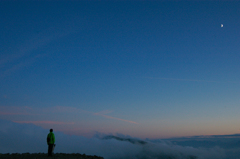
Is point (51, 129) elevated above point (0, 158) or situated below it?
above

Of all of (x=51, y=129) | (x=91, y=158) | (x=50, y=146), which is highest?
(x=51, y=129)

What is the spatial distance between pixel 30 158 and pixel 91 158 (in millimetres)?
7213

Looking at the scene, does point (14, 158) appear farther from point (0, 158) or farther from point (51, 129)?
point (51, 129)

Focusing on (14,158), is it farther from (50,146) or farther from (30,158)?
(50,146)

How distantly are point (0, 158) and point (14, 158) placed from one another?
1.44 metres

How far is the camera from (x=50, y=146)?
20812 mm

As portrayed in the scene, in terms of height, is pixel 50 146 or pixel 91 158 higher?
pixel 50 146

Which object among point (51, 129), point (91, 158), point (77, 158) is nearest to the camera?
point (51, 129)

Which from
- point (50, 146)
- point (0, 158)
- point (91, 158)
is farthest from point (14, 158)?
point (91, 158)

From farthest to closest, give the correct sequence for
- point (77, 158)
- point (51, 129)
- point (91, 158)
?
1. point (91, 158)
2. point (77, 158)
3. point (51, 129)

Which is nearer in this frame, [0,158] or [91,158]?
[0,158]

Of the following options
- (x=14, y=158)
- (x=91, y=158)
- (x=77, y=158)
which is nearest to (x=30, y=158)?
(x=14, y=158)

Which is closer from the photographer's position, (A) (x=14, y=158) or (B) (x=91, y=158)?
(A) (x=14, y=158)

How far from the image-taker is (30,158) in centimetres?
2052
